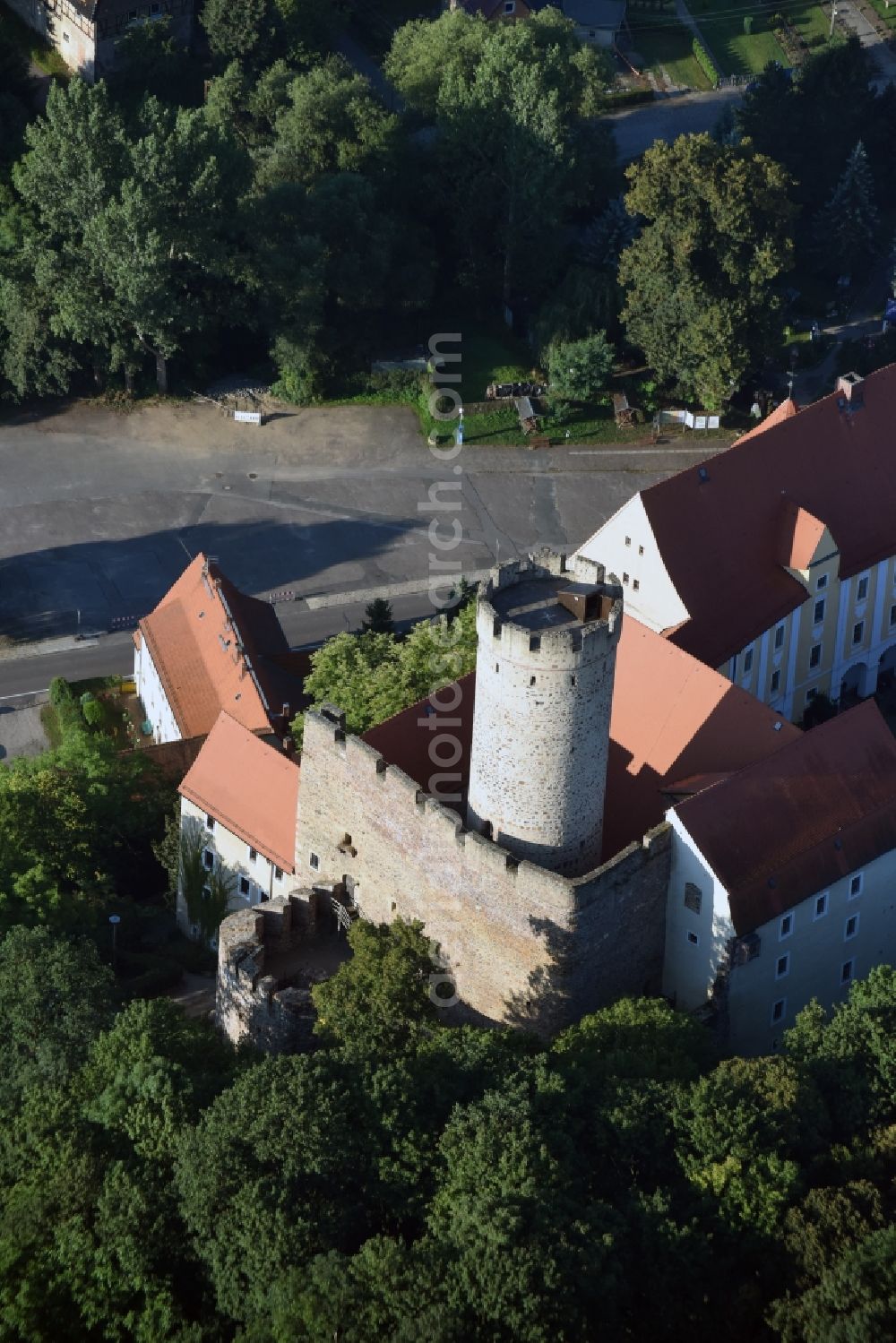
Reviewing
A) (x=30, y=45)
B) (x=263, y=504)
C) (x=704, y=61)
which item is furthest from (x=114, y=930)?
(x=704, y=61)

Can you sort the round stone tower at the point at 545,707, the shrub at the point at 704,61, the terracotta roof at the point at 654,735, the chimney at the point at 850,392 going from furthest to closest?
the shrub at the point at 704,61
the chimney at the point at 850,392
the terracotta roof at the point at 654,735
the round stone tower at the point at 545,707

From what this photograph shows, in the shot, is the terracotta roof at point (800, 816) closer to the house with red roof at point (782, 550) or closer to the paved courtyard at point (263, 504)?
the house with red roof at point (782, 550)

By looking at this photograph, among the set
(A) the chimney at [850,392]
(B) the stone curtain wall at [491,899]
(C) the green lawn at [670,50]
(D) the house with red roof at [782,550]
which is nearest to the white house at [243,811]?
(B) the stone curtain wall at [491,899]

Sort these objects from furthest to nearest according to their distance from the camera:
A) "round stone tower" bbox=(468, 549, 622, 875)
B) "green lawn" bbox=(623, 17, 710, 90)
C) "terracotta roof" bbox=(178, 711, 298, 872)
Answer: "green lawn" bbox=(623, 17, 710, 90)
"terracotta roof" bbox=(178, 711, 298, 872)
"round stone tower" bbox=(468, 549, 622, 875)

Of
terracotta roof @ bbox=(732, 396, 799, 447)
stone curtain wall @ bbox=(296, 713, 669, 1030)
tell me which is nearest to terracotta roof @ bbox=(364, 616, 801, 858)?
stone curtain wall @ bbox=(296, 713, 669, 1030)

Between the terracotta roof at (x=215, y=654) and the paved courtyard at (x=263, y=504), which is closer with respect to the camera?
the terracotta roof at (x=215, y=654)

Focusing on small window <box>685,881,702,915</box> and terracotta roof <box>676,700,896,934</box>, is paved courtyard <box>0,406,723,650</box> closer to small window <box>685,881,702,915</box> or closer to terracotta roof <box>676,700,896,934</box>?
terracotta roof <box>676,700,896,934</box>
